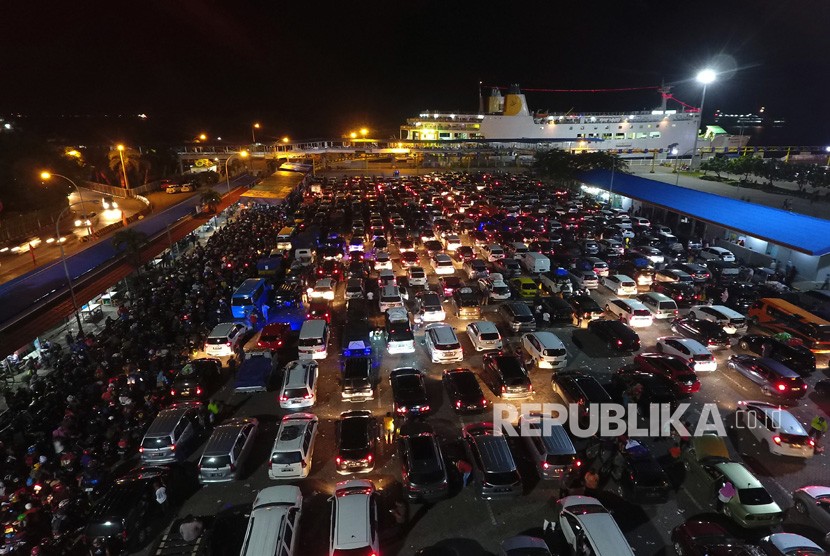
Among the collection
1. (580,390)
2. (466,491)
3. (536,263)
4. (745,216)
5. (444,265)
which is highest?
(745,216)

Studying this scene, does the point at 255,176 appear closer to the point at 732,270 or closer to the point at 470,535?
the point at 732,270

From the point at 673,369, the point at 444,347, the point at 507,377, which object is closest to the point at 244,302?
the point at 444,347

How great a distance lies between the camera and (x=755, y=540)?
914cm

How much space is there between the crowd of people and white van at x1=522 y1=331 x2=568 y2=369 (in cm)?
1267

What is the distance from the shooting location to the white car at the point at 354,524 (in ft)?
26.6

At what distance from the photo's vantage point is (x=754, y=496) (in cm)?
948

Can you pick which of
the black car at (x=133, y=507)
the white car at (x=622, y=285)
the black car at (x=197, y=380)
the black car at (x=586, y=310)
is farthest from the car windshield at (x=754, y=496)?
the black car at (x=197, y=380)

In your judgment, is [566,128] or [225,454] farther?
[566,128]

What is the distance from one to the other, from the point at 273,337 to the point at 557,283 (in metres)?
14.0

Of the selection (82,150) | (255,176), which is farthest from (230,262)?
(82,150)

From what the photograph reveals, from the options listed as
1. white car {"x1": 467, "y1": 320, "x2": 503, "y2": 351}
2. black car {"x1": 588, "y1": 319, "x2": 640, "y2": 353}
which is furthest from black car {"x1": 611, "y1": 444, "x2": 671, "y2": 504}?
black car {"x1": 588, "y1": 319, "x2": 640, "y2": 353}

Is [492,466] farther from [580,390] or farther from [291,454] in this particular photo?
[291,454]

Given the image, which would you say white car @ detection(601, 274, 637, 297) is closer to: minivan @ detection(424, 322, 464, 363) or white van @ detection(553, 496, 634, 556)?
minivan @ detection(424, 322, 464, 363)

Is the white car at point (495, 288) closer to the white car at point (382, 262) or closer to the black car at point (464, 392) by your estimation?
the white car at point (382, 262)
